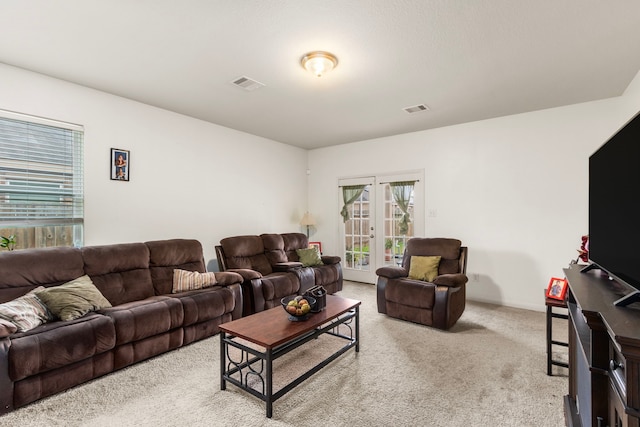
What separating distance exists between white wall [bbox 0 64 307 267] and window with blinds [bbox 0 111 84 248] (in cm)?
10

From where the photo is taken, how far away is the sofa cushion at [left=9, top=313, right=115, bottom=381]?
77.7 inches

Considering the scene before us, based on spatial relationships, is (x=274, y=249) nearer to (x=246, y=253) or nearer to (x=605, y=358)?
(x=246, y=253)

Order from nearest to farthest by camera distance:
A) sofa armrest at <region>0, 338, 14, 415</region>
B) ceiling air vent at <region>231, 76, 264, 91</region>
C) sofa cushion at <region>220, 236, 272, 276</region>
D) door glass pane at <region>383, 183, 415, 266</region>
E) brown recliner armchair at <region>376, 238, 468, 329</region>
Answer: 1. sofa armrest at <region>0, 338, 14, 415</region>
2. ceiling air vent at <region>231, 76, 264, 91</region>
3. brown recliner armchair at <region>376, 238, 468, 329</region>
4. sofa cushion at <region>220, 236, 272, 276</region>
5. door glass pane at <region>383, 183, 415, 266</region>

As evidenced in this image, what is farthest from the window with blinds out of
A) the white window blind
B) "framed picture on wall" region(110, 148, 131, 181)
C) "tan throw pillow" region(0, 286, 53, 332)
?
"tan throw pillow" region(0, 286, 53, 332)

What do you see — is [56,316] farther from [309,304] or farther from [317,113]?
[317,113]

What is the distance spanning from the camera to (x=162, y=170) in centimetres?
402

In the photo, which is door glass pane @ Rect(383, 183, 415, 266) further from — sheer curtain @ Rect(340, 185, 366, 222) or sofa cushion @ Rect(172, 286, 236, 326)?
sofa cushion @ Rect(172, 286, 236, 326)

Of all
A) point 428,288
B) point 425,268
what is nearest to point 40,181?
point 428,288

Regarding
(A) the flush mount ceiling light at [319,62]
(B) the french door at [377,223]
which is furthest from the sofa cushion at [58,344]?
(B) the french door at [377,223]

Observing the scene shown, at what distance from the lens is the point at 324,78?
3.07m

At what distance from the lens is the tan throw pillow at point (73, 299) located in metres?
2.40

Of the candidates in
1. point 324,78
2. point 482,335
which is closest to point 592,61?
point 324,78

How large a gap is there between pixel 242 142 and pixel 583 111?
470 centimetres

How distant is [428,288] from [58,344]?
3.30m
